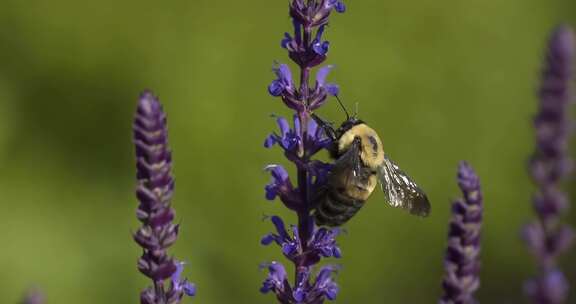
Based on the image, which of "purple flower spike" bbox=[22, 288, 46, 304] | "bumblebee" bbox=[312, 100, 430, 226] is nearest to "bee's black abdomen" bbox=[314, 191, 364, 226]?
"bumblebee" bbox=[312, 100, 430, 226]

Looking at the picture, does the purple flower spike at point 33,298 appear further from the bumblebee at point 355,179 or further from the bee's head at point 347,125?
the bee's head at point 347,125

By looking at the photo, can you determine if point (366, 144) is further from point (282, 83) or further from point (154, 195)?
point (154, 195)

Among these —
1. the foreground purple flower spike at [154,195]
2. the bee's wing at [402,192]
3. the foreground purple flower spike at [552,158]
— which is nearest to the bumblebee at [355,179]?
the bee's wing at [402,192]

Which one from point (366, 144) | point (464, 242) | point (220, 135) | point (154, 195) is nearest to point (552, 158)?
point (366, 144)

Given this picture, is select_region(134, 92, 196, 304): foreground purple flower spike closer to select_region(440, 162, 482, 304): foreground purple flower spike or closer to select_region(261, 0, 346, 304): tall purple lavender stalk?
select_region(261, 0, 346, 304): tall purple lavender stalk

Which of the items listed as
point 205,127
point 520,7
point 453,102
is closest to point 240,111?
point 205,127

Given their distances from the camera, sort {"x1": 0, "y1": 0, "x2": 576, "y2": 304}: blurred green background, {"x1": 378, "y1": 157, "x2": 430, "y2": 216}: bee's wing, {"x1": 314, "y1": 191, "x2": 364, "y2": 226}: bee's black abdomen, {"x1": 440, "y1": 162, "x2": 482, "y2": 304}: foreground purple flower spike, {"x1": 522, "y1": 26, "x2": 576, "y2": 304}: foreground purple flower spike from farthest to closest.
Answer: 1. {"x1": 0, "y1": 0, "x2": 576, "y2": 304}: blurred green background
2. {"x1": 378, "y1": 157, "x2": 430, "y2": 216}: bee's wing
3. {"x1": 522, "y1": 26, "x2": 576, "y2": 304}: foreground purple flower spike
4. {"x1": 314, "y1": 191, "x2": 364, "y2": 226}: bee's black abdomen
5. {"x1": 440, "y1": 162, "x2": 482, "y2": 304}: foreground purple flower spike

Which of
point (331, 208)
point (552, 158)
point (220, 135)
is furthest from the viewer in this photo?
point (220, 135)
